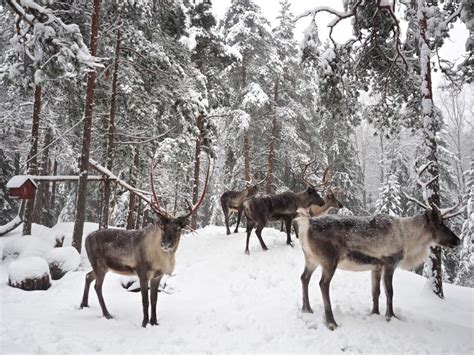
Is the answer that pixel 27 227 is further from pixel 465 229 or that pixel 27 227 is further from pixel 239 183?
pixel 465 229

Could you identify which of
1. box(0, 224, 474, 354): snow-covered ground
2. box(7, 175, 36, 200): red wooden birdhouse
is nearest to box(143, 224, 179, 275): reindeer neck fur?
box(0, 224, 474, 354): snow-covered ground

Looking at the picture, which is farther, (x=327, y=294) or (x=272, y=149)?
(x=272, y=149)

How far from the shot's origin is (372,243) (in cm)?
587

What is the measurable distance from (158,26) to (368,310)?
11676mm

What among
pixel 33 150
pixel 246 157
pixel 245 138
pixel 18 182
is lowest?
pixel 18 182

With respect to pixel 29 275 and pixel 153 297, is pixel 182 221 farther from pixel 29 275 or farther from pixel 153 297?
pixel 29 275

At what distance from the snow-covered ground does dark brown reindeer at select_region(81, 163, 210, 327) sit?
57cm

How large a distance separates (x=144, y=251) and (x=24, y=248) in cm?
584

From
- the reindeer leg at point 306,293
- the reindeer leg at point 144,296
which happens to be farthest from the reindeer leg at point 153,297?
the reindeer leg at point 306,293

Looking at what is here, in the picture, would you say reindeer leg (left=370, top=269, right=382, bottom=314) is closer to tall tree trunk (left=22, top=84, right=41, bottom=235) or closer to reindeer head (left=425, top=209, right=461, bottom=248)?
reindeer head (left=425, top=209, right=461, bottom=248)

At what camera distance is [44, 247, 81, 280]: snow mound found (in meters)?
9.18

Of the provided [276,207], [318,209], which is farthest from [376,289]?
[318,209]

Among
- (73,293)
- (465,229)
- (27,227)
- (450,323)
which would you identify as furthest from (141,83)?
(465,229)

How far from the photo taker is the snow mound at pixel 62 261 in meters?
9.18
